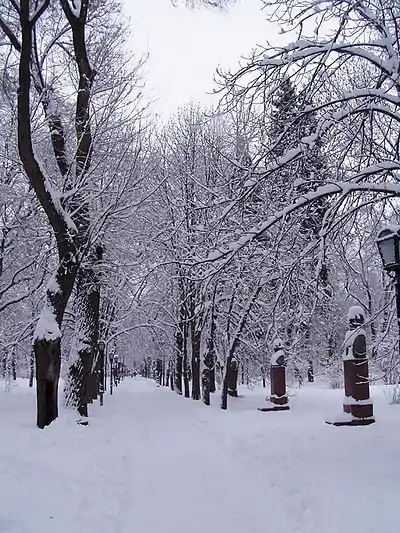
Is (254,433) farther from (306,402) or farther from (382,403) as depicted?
(306,402)

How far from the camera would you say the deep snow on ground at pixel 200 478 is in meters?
5.66

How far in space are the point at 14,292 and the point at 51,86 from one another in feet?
31.9

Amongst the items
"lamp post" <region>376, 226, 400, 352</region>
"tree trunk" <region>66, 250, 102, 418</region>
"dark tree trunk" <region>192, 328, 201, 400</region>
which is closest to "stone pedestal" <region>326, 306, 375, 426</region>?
"lamp post" <region>376, 226, 400, 352</region>

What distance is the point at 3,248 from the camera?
18.9m

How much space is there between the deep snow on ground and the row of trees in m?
1.51

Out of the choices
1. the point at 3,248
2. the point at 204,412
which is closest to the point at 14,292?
the point at 3,248

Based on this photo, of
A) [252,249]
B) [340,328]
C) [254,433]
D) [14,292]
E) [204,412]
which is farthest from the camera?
[340,328]

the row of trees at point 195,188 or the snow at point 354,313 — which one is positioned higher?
the row of trees at point 195,188

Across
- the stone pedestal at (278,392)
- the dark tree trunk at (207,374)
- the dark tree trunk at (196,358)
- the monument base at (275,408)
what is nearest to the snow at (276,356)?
the stone pedestal at (278,392)

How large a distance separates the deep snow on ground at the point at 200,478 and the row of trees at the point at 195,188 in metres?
1.51

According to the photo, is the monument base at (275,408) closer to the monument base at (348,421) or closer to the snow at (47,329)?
the monument base at (348,421)

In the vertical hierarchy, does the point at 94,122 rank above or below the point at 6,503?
above

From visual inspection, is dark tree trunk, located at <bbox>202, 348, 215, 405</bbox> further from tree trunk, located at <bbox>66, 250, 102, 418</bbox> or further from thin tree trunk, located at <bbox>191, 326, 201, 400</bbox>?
tree trunk, located at <bbox>66, 250, 102, 418</bbox>

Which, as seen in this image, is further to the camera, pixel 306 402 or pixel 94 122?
pixel 306 402
